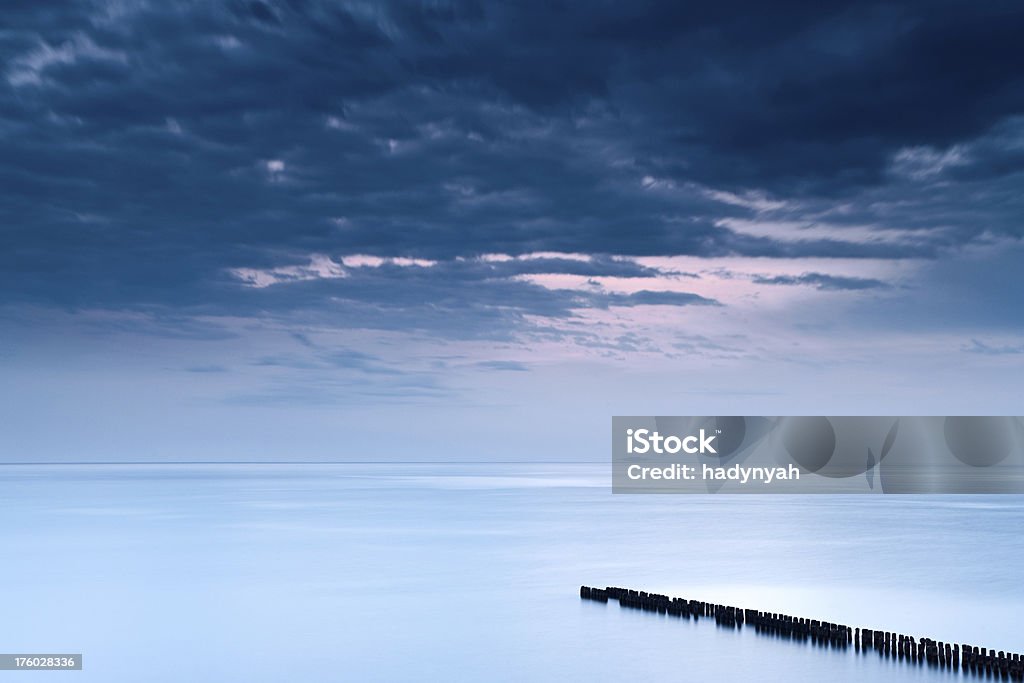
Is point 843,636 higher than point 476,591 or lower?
higher

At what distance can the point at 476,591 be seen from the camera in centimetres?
3941

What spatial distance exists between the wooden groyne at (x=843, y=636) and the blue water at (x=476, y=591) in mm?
707

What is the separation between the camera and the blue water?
27109mm

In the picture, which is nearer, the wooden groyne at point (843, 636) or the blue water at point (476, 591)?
the wooden groyne at point (843, 636)

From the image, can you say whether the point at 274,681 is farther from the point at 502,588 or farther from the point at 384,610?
the point at 502,588

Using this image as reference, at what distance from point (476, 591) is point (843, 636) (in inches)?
599

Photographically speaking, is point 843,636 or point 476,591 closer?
point 843,636

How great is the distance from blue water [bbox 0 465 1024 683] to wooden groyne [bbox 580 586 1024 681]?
0.71 meters

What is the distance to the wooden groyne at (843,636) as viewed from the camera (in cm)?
2538

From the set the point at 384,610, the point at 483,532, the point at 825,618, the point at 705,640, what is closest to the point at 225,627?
the point at 384,610

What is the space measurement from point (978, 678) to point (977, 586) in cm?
1848

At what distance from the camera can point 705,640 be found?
96.3 ft

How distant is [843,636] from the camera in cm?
2880

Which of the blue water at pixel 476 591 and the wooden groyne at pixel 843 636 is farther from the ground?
the wooden groyne at pixel 843 636
